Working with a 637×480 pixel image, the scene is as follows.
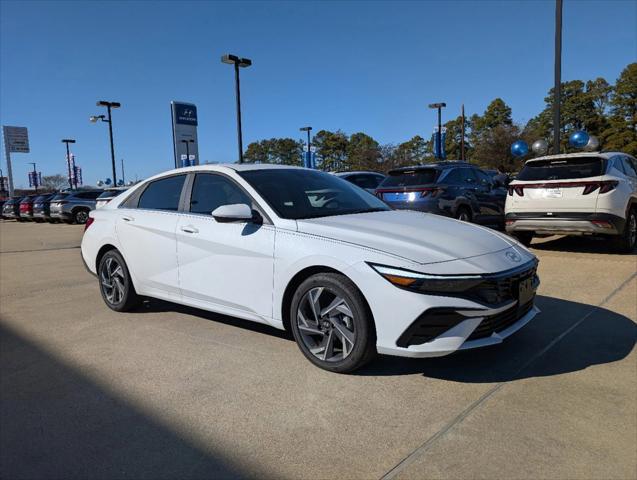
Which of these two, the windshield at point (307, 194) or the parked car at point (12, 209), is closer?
the windshield at point (307, 194)

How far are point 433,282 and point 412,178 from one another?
22.9 feet

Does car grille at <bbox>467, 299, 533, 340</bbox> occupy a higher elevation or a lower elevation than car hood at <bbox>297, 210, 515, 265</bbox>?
lower

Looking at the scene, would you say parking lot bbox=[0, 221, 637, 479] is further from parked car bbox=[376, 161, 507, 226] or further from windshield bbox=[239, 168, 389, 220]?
parked car bbox=[376, 161, 507, 226]

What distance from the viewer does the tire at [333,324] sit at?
3.12m

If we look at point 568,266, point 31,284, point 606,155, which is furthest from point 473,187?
point 31,284

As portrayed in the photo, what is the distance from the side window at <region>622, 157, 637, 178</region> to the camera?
26.3 feet

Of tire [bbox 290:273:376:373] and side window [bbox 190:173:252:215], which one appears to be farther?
side window [bbox 190:173:252:215]

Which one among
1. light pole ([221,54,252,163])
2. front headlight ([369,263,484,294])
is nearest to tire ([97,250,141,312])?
front headlight ([369,263,484,294])

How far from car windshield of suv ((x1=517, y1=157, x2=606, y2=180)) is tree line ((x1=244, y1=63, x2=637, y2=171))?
102 ft

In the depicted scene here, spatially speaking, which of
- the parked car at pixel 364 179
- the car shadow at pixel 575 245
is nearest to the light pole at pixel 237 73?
the parked car at pixel 364 179

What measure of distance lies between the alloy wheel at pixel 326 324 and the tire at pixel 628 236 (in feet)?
19.9

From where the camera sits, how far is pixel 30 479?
2.28 metres

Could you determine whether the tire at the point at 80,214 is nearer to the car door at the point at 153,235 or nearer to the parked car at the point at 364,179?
the parked car at the point at 364,179

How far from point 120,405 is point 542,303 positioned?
13.1ft
